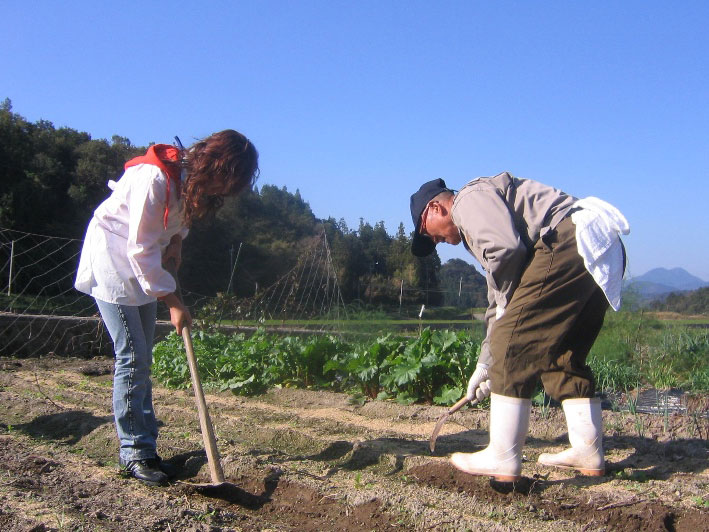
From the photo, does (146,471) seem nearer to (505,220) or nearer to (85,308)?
(505,220)

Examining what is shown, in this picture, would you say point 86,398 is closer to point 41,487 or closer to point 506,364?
point 41,487

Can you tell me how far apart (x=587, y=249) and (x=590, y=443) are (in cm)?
89

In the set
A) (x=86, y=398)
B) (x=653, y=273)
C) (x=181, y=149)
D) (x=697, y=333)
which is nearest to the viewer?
(x=181, y=149)

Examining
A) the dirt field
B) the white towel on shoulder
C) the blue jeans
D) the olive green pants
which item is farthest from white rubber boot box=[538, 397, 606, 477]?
the blue jeans

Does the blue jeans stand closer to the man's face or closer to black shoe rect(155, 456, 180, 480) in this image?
black shoe rect(155, 456, 180, 480)

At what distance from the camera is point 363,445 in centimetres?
354

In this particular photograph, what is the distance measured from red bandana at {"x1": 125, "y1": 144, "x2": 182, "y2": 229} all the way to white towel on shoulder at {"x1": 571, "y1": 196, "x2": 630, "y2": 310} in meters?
1.77

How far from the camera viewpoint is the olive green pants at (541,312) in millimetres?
2689

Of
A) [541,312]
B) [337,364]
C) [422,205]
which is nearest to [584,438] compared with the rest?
[541,312]

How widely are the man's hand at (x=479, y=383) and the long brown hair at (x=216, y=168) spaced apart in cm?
140

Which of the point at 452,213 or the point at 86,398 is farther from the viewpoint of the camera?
the point at 86,398

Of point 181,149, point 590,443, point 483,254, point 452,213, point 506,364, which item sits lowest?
point 590,443

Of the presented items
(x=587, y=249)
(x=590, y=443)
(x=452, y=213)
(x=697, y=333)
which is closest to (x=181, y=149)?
(x=452, y=213)

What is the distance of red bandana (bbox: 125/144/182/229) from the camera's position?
3.00 metres
